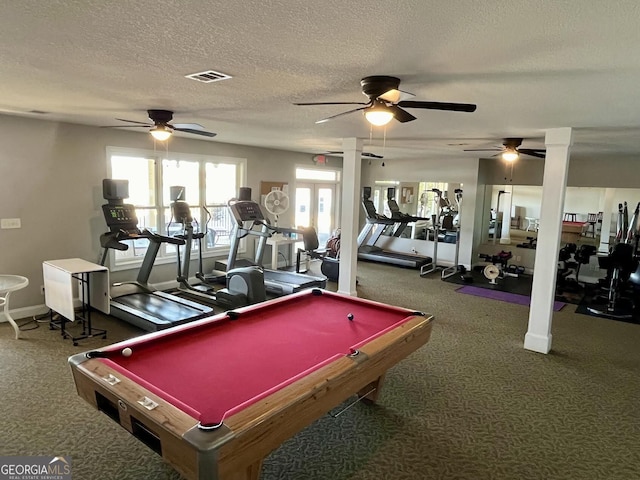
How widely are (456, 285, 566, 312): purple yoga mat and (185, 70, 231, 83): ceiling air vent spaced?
223 inches

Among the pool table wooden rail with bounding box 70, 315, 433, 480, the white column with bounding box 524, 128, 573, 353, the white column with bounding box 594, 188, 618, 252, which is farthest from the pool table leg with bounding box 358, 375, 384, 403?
the white column with bounding box 594, 188, 618, 252

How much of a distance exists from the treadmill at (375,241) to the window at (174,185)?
280 centimetres

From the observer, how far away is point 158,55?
240 centimetres

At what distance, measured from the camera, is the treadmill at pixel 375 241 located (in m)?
8.77

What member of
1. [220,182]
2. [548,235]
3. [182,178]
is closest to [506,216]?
[548,235]

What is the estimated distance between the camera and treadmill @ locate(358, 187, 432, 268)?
345 inches

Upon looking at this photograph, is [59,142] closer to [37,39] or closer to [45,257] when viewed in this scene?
[45,257]

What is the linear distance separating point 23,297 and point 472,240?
807 centimetres

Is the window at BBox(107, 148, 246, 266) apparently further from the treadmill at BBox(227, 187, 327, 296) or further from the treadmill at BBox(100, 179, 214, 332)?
the treadmill at BBox(227, 187, 327, 296)

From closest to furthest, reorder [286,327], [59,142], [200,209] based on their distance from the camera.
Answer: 1. [286,327]
2. [59,142]
3. [200,209]

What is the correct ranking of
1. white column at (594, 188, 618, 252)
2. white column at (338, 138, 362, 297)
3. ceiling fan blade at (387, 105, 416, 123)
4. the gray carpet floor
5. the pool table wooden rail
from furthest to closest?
white column at (594, 188, 618, 252) → white column at (338, 138, 362, 297) → ceiling fan blade at (387, 105, 416, 123) → the gray carpet floor → the pool table wooden rail

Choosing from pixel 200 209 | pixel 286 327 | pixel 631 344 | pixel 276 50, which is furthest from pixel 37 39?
pixel 631 344

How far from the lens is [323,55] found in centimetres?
230

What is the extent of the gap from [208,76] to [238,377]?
1973mm
